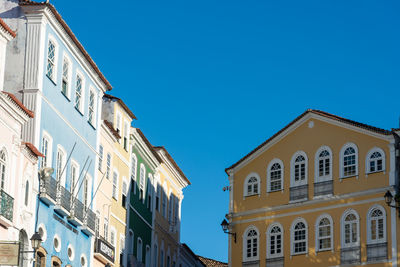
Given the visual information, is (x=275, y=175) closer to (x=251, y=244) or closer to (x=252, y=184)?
(x=252, y=184)

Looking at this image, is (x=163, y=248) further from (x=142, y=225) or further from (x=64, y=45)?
(x=64, y=45)

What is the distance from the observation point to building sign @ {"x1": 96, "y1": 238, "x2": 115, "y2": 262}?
4491 centimetres

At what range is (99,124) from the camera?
45500 mm

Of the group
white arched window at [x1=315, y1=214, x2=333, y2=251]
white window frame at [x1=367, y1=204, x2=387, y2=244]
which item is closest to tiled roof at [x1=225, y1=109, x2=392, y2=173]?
white window frame at [x1=367, y1=204, x2=387, y2=244]

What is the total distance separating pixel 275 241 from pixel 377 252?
6397mm

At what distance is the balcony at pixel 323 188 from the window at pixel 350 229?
5.46 feet

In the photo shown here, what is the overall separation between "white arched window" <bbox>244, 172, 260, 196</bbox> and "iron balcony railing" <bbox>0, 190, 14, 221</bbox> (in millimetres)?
24314

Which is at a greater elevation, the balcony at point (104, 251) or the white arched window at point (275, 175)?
the white arched window at point (275, 175)

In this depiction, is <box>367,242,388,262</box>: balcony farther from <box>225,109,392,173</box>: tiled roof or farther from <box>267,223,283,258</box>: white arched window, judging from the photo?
<box>225,109,392,173</box>: tiled roof

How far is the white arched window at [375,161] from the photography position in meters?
50.9

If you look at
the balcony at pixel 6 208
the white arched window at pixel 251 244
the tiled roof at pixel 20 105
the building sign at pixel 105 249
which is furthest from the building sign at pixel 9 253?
the white arched window at pixel 251 244

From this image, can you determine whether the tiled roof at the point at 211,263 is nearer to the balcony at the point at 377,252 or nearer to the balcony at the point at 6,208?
the balcony at the point at 377,252

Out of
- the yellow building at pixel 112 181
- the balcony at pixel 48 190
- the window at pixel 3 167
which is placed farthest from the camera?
the yellow building at pixel 112 181

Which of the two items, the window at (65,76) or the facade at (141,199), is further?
the facade at (141,199)
